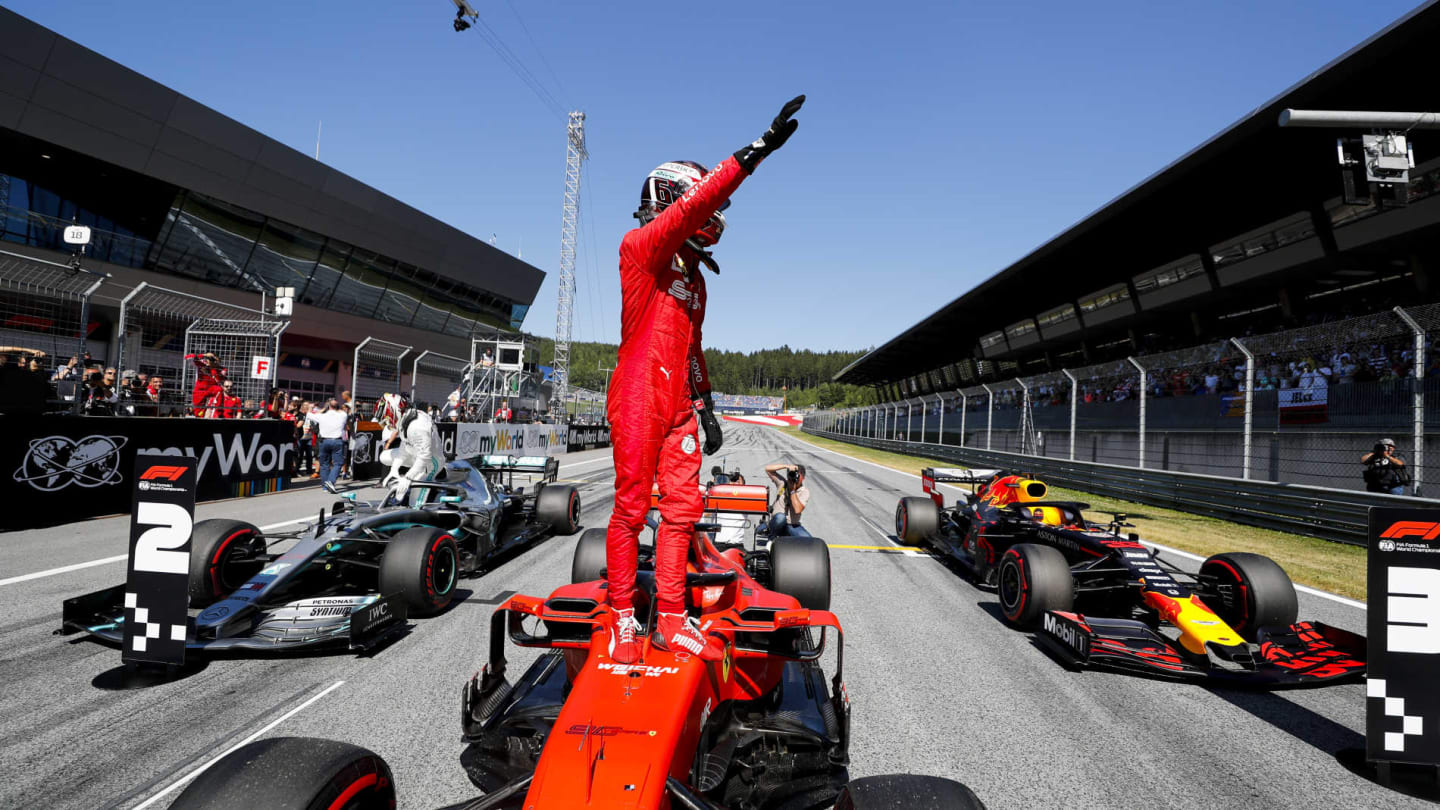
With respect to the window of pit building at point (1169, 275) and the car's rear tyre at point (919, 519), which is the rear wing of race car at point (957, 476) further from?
the window of pit building at point (1169, 275)

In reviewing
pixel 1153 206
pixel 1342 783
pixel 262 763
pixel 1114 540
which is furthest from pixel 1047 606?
pixel 1153 206

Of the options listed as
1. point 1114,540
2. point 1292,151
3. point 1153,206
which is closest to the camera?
point 1114,540

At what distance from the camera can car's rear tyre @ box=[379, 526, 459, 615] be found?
495 centimetres

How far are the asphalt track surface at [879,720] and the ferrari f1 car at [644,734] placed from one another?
333 mm

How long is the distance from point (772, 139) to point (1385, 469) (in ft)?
36.7

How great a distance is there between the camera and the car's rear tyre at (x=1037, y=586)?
5059 mm

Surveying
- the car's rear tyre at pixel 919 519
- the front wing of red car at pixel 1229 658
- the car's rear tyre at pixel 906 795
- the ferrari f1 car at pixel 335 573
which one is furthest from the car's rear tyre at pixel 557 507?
the car's rear tyre at pixel 906 795

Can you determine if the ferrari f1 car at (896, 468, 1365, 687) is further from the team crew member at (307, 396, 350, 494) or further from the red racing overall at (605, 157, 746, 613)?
the team crew member at (307, 396, 350, 494)

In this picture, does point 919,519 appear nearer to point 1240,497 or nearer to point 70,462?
point 1240,497

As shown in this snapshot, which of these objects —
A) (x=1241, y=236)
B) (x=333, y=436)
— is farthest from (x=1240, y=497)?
(x=333, y=436)

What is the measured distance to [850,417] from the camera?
54.7 metres

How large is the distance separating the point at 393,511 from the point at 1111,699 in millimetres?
5362

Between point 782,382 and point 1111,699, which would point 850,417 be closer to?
point 1111,699

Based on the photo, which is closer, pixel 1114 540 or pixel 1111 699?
pixel 1111 699
